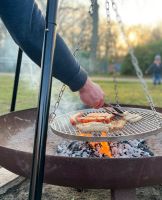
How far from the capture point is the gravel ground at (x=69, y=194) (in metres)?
2.31

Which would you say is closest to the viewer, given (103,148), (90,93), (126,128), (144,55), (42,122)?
(42,122)

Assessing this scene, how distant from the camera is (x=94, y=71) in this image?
47.5 ft

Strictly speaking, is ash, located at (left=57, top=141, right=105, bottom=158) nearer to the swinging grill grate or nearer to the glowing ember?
the glowing ember

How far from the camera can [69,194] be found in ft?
7.79

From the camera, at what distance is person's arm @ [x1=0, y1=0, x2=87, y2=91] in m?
1.38

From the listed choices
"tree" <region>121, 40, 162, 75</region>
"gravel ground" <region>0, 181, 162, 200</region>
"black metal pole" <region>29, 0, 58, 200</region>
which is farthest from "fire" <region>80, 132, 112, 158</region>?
"tree" <region>121, 40, 162, 75</region>

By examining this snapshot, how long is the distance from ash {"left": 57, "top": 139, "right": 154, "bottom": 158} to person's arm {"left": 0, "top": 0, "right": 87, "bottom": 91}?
0.66m

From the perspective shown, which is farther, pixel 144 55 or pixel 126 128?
pixel 144 55

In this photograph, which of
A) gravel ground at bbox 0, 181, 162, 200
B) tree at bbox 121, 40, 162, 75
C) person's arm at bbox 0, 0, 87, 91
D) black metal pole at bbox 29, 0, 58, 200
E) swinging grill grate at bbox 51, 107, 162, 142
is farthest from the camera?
tree at bbox 121, 40, 162, 75

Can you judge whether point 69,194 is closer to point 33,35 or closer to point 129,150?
point 129,150

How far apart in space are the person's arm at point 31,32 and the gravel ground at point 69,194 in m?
1.05

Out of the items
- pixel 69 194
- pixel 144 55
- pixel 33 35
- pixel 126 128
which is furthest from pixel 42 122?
pixel 144 55

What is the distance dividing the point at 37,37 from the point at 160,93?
22.9 ft

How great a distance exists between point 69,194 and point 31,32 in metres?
1.34
